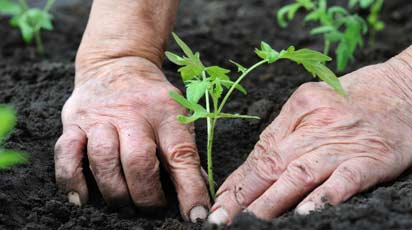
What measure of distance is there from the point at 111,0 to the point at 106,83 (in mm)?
439

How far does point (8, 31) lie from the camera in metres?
4.36

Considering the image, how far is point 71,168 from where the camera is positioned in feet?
7.20

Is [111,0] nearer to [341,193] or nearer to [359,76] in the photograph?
[359,76]

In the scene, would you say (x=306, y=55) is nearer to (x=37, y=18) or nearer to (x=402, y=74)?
(x=402, y=74)

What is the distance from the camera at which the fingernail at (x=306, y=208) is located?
6.17 ft

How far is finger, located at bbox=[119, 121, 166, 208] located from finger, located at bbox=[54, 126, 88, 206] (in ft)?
0.54

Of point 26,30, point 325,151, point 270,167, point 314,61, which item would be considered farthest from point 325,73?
point 26,30

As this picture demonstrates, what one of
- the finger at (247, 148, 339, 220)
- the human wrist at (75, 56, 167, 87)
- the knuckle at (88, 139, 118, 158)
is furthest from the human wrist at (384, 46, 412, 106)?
the knuckle at (88, 139, 118, 158)

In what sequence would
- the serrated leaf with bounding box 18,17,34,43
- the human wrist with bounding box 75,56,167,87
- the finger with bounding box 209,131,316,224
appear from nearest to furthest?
the finger with bounding box 209,131,316,224, the human wrist with bounding box 75,56,167,87, the serrated leaf with bounding box 18,17,34,43

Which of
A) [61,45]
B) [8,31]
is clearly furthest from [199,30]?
[8,31]

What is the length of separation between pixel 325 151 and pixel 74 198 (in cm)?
86

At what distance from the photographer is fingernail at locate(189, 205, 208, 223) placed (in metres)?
2.12

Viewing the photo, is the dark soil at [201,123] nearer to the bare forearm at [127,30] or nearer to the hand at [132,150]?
the hand at [132,150]

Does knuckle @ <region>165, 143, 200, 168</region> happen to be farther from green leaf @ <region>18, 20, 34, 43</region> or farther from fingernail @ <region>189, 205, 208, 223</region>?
green leaf @ <region>18, 20, 34, 43</region>
